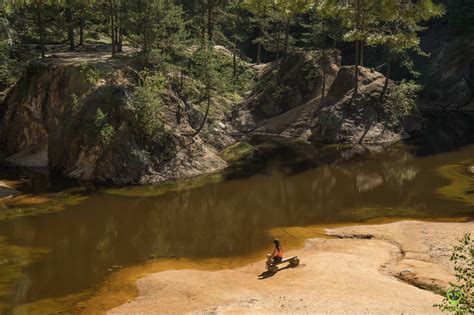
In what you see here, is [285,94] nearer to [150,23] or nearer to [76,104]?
[150,23]

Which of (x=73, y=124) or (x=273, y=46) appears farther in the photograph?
(x=273, y=46)

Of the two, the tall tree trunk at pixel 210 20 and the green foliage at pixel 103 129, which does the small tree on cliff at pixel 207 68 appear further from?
the tall tree trunk at pixel 210 20

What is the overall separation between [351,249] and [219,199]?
14.8m

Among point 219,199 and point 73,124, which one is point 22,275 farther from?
point 73,124

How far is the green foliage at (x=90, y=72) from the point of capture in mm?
51969

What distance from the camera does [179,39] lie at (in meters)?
59.6

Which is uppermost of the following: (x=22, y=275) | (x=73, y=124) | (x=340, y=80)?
(x=340, y=80)

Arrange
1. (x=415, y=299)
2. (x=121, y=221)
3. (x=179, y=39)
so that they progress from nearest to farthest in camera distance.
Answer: (x=415, y=299), (x=121, y=221), (x=179, y=39)

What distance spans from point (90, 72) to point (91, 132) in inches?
337

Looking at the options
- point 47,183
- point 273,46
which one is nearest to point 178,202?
point 47,183

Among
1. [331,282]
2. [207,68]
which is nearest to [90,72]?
[207,68]

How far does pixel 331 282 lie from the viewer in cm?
2372

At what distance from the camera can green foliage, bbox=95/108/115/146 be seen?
45844mm

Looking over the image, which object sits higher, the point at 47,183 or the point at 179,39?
the point at 179,39
